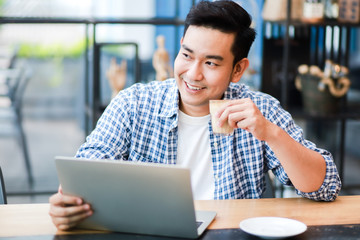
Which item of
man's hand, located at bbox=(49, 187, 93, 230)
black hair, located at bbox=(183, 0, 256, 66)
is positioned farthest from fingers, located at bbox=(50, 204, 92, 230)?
black hair, located at bbox=(183, 0, 256, 66)

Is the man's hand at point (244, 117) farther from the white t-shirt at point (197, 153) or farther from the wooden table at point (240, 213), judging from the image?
the white t-shirt at point (197, 153)

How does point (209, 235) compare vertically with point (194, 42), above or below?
below

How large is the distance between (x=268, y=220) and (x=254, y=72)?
2344 millimetres

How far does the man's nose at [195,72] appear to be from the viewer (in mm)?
1638

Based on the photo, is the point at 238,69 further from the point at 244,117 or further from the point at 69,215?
the point at 69,215

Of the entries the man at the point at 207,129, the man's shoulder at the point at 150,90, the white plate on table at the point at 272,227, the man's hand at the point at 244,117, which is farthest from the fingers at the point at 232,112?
the man's shoulder at the point at 150,90

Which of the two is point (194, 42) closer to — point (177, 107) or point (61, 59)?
point (177, 107)

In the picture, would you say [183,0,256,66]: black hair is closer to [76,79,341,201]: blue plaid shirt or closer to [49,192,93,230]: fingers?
[76,79,341,201]: blue plaid shirt

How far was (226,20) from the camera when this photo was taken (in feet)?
5.44

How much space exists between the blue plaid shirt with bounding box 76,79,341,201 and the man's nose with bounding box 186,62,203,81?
165 mm

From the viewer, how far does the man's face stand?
1.64 meters

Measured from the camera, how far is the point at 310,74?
134 inches

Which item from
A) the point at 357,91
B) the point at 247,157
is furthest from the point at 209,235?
the point at 357,91

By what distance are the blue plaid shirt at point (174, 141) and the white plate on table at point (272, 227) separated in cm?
44
